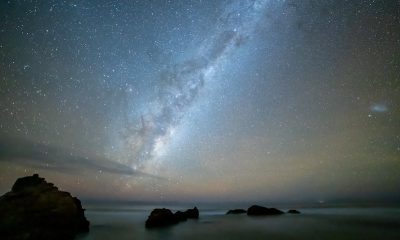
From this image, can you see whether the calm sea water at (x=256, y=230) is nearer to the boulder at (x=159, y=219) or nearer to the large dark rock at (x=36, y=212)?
the boulder at (x=159, y=219)

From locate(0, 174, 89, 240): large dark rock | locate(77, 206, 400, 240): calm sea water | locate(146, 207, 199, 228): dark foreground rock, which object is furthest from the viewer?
locate(146, 207, 199, 228): dark foreground rock

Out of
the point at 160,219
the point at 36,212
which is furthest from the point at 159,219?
the point at 36,212

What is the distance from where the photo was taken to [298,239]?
24297 mm

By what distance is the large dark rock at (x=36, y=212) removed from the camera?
19.3 m

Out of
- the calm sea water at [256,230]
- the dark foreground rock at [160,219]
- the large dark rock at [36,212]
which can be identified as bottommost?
the calm sea water at [256,230]

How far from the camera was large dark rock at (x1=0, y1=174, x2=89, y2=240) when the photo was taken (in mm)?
19297

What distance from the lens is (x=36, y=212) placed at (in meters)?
21.0

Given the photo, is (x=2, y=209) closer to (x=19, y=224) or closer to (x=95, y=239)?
(x=19, y=224)

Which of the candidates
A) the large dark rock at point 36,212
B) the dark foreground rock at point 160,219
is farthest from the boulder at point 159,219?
the large dark rock at point 36,212

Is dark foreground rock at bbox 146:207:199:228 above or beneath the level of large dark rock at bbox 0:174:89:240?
beneath

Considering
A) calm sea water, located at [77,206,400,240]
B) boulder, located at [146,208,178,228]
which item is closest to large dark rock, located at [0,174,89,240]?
calm sea water, located at [77,206,400,240]

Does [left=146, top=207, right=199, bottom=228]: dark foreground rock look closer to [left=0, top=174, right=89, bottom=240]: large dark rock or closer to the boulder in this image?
the boulder

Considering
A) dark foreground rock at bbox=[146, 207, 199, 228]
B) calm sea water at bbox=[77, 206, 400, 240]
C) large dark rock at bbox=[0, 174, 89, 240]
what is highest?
large dark rock at bbox=[0, 174, 89, 240]

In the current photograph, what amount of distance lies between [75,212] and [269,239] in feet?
63.4
